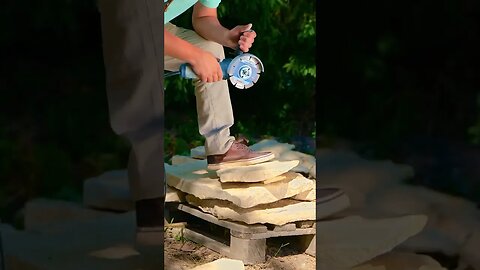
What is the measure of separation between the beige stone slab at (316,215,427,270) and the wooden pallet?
1.60ft

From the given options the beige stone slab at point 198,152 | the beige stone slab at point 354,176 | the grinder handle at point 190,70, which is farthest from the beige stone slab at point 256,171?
the beige stone slab at point 354,176

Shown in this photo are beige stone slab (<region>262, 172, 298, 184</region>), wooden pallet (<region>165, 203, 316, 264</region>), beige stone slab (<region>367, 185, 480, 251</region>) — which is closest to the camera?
beige stone slab (<region>367, 185, 480, 251</region>)

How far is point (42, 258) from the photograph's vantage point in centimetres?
249

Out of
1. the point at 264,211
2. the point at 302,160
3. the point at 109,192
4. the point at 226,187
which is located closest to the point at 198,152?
the point at 226,187

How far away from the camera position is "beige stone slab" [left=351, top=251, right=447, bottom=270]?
8.96 ft

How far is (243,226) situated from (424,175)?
3.09 ft

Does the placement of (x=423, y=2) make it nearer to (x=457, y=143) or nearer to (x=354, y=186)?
(x=457, y=143)

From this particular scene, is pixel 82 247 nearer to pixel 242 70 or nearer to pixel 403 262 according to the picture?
pixel 242 70

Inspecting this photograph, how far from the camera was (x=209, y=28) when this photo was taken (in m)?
3.11

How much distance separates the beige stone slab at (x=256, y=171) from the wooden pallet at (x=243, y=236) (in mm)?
213

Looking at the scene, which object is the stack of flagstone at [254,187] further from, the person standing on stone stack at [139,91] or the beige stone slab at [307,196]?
the person standing on stone stack at [139,91]

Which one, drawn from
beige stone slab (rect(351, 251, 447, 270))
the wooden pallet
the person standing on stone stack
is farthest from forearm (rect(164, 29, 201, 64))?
beige stone slab (rect(351, 251, 447, 270))

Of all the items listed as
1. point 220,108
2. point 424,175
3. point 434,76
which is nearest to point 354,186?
point 424,175

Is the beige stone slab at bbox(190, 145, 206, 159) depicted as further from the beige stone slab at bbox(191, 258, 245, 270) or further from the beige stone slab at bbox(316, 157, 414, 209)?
the beige stone slab at bbox(316, 157, 414, 209)
